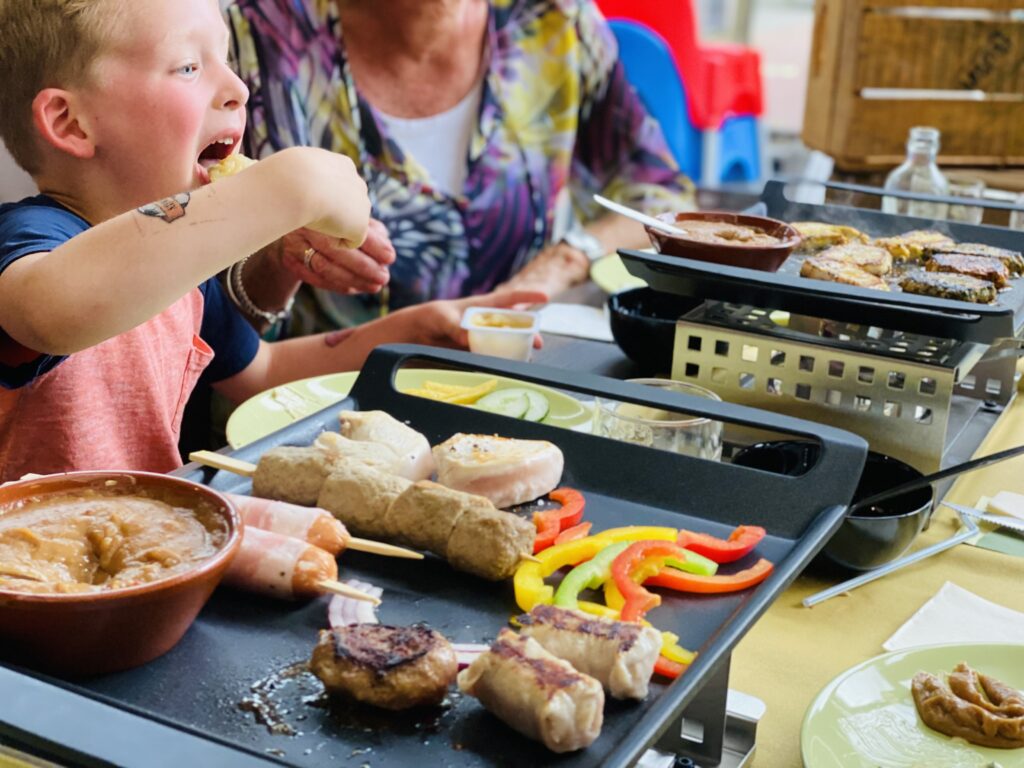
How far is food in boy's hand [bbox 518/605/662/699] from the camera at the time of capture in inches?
32.4

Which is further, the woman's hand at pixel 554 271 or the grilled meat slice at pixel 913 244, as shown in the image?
the woman's hand at pixel 554 271

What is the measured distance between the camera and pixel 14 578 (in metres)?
0.83

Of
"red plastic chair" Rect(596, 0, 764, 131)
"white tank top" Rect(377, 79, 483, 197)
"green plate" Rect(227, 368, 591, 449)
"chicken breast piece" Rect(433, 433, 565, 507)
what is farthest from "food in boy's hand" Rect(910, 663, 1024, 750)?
"red plastic chair" Rect(596, 0, 764, 131)

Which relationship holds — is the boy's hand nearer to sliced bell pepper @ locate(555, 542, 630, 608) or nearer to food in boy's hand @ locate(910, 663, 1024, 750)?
sliced bell pepper @ locate(555, 542, 630, 608)

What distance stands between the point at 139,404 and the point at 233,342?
0.37 metres

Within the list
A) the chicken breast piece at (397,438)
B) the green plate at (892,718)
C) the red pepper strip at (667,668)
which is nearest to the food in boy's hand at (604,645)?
the red pepper strip at (667,668)

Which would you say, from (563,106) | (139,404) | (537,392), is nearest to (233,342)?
(139,404)

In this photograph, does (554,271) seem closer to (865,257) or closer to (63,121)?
(865,257)

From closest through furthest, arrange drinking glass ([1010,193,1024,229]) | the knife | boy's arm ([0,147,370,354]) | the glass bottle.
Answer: boy's arm ([0,147,370,354])
the knife
drinking glass ([1010,193,1024,229])
the glass bottle

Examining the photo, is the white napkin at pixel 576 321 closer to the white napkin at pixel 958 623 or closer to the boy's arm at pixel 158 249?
the white napkin at pixel 958 623

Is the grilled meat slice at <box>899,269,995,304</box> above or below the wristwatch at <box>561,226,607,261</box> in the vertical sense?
above

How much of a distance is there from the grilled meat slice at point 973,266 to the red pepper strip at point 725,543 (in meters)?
0.80

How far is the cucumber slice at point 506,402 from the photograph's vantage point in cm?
163

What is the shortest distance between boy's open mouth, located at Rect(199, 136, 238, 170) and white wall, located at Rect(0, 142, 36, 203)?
0.28 metres
